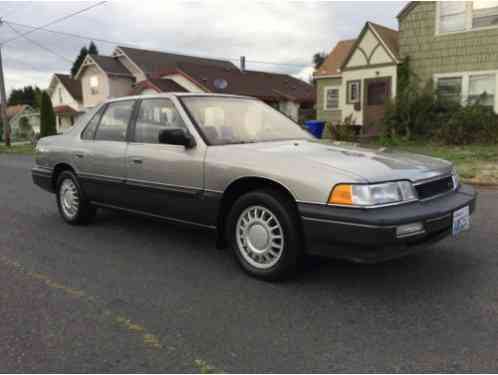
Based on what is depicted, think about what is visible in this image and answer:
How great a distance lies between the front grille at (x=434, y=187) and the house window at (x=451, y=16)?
48.9ft

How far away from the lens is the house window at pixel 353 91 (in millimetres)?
19223

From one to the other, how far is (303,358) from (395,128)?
15.2 m

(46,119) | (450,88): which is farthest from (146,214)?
(46,119)

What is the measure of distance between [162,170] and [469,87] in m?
15.3

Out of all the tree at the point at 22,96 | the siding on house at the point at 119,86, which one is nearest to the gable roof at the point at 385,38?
the siding on house at the point at 119,86

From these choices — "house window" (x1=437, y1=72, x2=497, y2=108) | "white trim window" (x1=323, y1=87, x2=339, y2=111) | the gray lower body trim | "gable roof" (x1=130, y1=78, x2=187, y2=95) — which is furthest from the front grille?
"gable roof" (x1=130, y1=78, x2=187, y2=95)

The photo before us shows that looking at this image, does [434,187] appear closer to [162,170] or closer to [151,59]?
[162,170]

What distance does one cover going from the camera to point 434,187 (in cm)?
356

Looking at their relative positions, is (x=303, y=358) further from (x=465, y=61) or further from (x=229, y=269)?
(x=465, y=61)

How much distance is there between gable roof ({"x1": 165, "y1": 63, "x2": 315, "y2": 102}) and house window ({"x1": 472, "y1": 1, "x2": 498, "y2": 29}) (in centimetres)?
1854

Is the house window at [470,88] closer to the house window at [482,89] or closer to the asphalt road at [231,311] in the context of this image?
the house window at [482,89]

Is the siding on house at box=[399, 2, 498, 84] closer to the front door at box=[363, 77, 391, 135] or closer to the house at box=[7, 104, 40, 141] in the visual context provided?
the front door at box=[363, 77, 391, 135]

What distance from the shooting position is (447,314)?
120 inches

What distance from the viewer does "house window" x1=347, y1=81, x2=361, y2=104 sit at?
1922 cm
